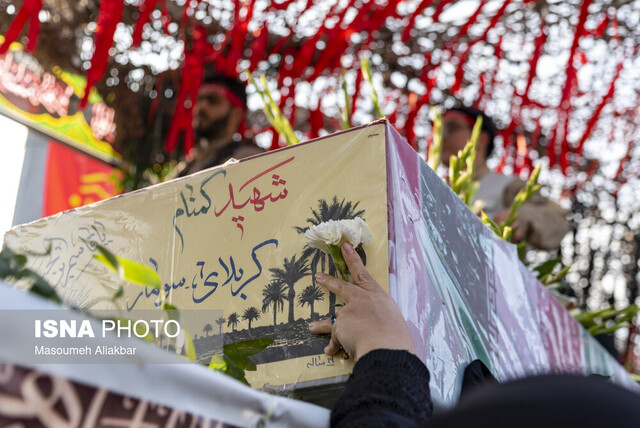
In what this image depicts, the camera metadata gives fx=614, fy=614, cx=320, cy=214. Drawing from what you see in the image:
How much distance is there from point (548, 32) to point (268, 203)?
264 cm

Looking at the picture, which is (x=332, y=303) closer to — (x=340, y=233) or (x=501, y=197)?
(x=340, y=233)

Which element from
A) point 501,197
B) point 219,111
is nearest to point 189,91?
point 219,111

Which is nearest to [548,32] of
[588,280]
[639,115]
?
[639,115]

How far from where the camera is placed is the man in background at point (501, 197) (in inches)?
83.2

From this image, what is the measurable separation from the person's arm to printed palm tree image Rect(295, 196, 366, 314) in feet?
0.09

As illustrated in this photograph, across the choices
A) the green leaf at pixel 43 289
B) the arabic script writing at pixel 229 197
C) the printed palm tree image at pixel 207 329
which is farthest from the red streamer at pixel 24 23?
the green leaf at pixel 43 289

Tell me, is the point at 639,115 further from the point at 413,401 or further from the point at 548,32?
the point at 413,401

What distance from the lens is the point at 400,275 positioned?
0.84 meters

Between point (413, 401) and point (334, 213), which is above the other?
point (334, 213)

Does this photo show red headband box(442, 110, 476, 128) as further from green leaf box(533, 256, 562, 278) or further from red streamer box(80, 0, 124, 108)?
red streamer box(80, 0, 124, 108)

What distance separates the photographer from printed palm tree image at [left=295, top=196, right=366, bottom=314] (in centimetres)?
88

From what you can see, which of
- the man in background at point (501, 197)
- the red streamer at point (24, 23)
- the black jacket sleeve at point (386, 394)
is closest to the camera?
the black jacket sleeve at point (386, 394)

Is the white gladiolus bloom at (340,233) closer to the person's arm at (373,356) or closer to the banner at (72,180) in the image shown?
the person's arm at (373,356)

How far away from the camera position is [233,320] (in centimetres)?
93
